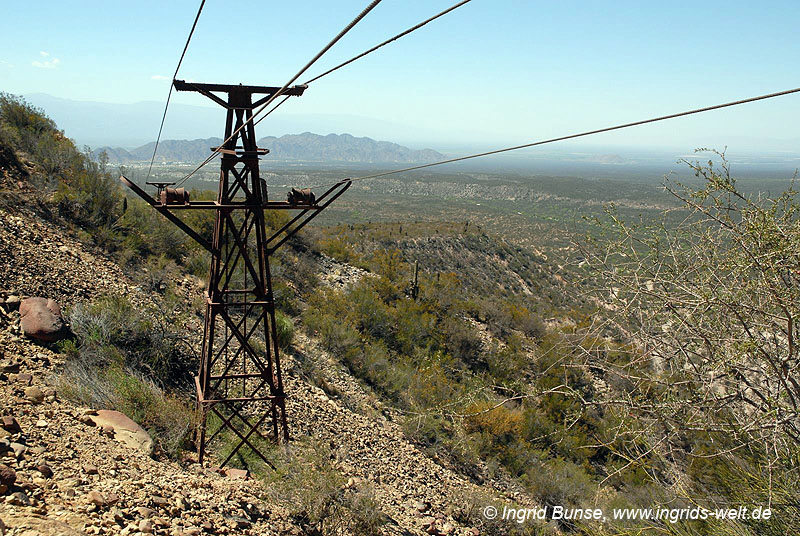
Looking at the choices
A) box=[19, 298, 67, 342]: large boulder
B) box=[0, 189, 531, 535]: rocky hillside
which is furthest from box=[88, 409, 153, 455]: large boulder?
box=[19, 298, 67, 342]: large boulder

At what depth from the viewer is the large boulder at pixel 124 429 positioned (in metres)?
6.24

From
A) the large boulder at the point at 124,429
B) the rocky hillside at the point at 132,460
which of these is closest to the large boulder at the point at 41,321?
the rocky hillside at the point at 132,460

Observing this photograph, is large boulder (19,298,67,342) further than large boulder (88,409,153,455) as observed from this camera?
Yes

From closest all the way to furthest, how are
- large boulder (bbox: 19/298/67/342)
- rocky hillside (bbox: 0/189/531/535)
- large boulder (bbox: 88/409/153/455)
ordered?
rocky hillside (bbox: 0/189/531/535)
large boulder (bbox: 88/409/153/455)
large boulder (bbox: 19/298/67/342)

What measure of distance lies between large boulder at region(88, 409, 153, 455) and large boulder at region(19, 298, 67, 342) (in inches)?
78.0

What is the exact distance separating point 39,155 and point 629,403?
614 inches

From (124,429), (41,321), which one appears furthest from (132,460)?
(41,321)

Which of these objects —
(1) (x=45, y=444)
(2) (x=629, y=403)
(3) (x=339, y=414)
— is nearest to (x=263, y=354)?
(3) (x=339, y=414)

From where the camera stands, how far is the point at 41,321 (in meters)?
7.55

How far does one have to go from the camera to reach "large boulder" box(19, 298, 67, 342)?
292 inches

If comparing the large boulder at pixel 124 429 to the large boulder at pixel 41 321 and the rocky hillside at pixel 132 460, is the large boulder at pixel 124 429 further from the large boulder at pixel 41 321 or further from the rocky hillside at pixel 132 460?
the large boulder at pixel 41 321

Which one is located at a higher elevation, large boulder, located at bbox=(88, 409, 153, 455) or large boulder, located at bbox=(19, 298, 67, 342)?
large boulder, located at bbox=(19, 298, 67, 342)

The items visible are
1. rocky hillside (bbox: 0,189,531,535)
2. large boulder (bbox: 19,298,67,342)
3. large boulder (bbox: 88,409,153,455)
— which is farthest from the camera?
large boulder (bbox: 19,298,67,342)

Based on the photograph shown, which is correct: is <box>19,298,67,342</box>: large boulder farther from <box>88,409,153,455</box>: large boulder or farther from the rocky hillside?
<box>88,409,153,455</box>: large boulder
